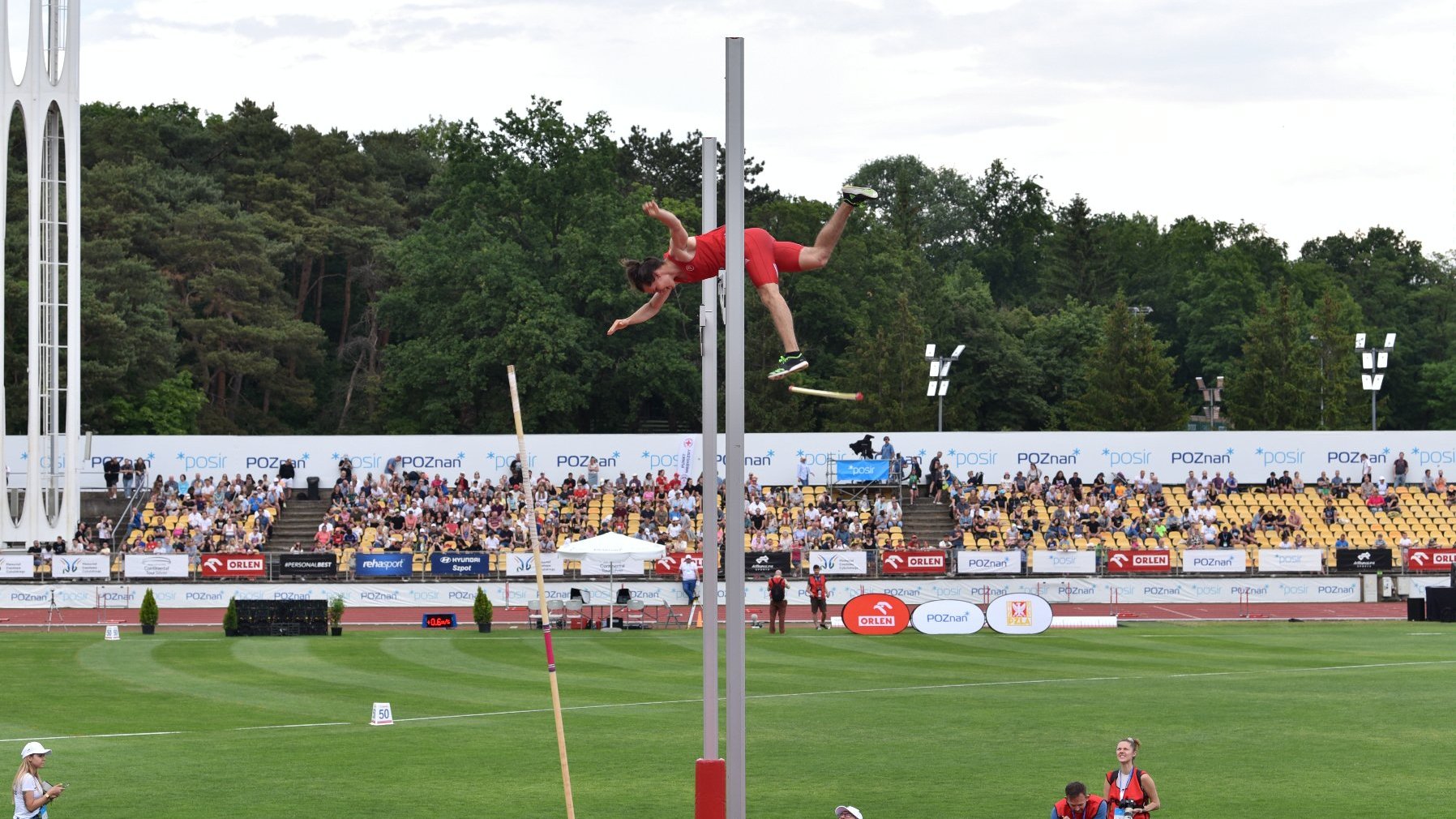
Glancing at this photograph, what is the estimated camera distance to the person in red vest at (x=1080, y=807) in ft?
41.7

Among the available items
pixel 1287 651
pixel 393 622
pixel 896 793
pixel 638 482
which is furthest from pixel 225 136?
pixel 896 793

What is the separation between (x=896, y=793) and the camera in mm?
17359

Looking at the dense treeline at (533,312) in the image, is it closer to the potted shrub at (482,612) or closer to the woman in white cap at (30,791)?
the potted shrub at (482,612)

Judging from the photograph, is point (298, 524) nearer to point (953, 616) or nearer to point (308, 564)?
point (308, 564)

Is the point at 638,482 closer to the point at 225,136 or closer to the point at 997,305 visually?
the point at 225,136

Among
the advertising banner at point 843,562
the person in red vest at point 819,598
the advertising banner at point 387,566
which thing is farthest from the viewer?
the advertising banner at point 843,562

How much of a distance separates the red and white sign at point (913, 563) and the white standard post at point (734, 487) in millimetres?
32800

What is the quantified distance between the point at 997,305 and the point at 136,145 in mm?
48468

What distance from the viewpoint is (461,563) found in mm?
41750

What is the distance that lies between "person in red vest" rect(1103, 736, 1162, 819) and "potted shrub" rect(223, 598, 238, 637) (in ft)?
83.0

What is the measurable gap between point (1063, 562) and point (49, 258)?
28361 millimetres

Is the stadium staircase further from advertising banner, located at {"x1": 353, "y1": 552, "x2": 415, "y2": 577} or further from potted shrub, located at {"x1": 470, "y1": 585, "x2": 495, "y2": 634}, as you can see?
potted shrub, located at {"x1": 470, "y1": 585, "x2": 495, "y2": 634}

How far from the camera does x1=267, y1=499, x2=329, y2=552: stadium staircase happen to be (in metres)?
45.0

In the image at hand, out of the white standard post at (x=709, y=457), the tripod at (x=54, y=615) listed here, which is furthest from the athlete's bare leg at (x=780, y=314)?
the tripod at (x=54, y=615)
